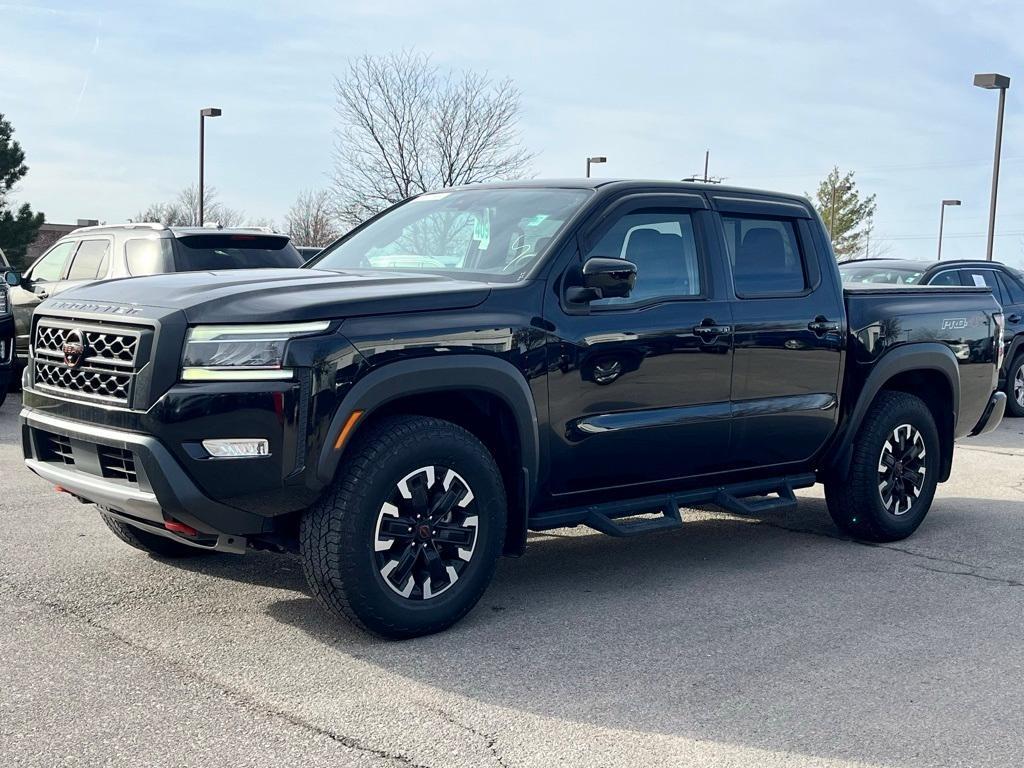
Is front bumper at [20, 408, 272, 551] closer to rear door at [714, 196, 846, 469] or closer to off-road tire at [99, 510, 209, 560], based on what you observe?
off-road tire at [99, 510, 209, 560]

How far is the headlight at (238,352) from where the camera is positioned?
4215 millimetres

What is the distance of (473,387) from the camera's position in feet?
15.3

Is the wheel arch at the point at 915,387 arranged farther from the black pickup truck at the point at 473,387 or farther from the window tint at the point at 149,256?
the window tint at the point at 149,256

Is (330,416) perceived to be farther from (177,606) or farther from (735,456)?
(735,456)

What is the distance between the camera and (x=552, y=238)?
515cm

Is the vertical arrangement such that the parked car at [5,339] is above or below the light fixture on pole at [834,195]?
below

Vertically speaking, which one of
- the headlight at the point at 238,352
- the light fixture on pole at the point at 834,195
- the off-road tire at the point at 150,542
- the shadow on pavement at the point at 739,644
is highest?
the light fixture on pole at the point at 834,195

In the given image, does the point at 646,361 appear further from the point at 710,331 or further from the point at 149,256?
the point at 149,256

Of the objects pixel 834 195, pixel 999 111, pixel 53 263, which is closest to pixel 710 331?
pixel 53 263

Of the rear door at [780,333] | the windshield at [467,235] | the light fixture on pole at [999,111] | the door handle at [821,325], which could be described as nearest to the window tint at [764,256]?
the rear door at [780,333]

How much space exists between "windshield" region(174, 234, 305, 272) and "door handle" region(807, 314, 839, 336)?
5481 millimetres

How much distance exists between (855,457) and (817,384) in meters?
0.62

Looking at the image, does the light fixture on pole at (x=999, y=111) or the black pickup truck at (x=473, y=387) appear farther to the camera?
the light fixture on pole at (x=999, y=111)

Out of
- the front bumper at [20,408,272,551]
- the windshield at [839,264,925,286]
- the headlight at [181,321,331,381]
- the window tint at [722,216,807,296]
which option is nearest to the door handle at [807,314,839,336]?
the window tint at [722,216,807,296]
